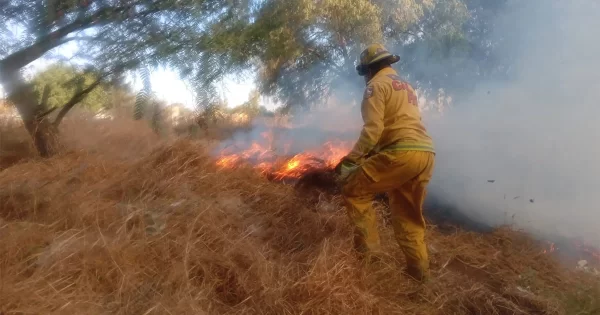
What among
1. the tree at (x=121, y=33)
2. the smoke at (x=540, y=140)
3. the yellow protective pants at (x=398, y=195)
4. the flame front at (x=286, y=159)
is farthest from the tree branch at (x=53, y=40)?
the smoke at (x=540, y=140)

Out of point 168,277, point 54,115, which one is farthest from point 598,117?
point 54,115

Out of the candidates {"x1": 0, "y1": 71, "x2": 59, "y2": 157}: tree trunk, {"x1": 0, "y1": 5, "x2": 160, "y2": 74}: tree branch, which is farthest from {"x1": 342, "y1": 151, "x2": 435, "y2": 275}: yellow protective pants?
{"x1": 0, "y1": 71, "x2": 59, "y2": 157}: tree trunk

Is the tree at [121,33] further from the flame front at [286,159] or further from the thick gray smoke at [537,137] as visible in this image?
the thick gray smoke at [537,137]

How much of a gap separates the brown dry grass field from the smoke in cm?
76

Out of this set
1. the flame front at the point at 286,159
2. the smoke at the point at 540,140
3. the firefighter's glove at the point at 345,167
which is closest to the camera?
the firefighter's glove at the point at 345,167

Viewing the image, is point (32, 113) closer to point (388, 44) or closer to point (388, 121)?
point (388, 121)

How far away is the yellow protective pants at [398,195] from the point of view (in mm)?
4074

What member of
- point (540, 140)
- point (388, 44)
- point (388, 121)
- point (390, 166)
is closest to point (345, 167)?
point (390, 166)

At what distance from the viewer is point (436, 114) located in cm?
961

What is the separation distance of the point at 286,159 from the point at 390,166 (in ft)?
11.5

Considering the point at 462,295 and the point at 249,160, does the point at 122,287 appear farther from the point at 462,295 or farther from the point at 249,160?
the point at 249,160

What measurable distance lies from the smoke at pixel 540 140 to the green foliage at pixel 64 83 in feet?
14.2

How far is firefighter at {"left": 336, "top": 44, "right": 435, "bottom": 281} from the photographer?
406 cm

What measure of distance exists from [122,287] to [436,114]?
7.48m
